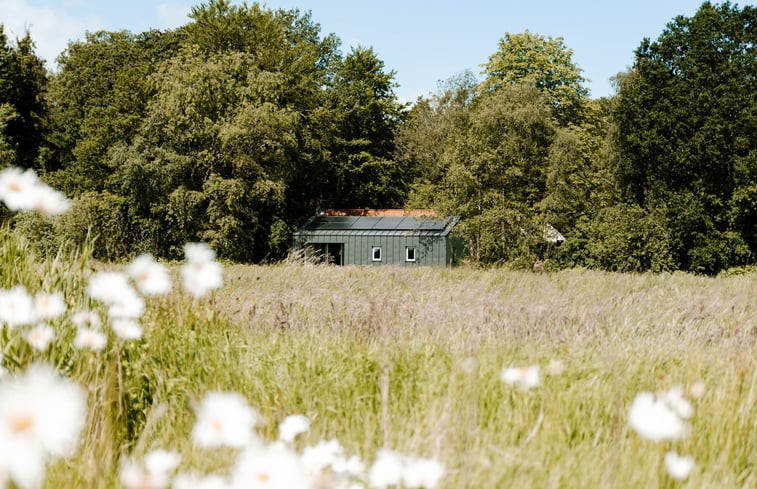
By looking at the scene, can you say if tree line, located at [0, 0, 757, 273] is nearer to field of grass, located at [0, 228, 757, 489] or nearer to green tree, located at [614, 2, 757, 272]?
green tree, located at [614, 2, 757, 272]

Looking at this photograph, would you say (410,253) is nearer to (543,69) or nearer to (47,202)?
(543,69)

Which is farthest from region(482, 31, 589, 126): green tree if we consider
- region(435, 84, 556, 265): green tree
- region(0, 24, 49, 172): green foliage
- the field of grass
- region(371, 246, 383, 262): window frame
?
the field of grass

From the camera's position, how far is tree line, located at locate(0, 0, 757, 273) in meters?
26.8

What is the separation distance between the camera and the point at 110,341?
13.3 feet

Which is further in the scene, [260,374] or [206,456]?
[260,374]

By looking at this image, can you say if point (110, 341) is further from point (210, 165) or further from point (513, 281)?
point (210, 165)

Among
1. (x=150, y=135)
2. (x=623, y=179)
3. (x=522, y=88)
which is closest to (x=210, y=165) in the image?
(x=150, y=135)

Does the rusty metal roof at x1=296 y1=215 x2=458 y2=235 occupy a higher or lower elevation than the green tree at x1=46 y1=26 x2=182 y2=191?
lower

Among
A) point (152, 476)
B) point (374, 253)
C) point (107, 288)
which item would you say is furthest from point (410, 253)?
point (152, 476)

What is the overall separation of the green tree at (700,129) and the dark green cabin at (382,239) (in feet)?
30.1

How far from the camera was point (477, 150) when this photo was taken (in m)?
26.3

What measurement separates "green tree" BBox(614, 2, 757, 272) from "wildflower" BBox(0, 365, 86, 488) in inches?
1172

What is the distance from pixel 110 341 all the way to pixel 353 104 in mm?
35833

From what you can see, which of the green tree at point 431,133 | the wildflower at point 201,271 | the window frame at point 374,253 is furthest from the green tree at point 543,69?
the wildflower at point 201,271
